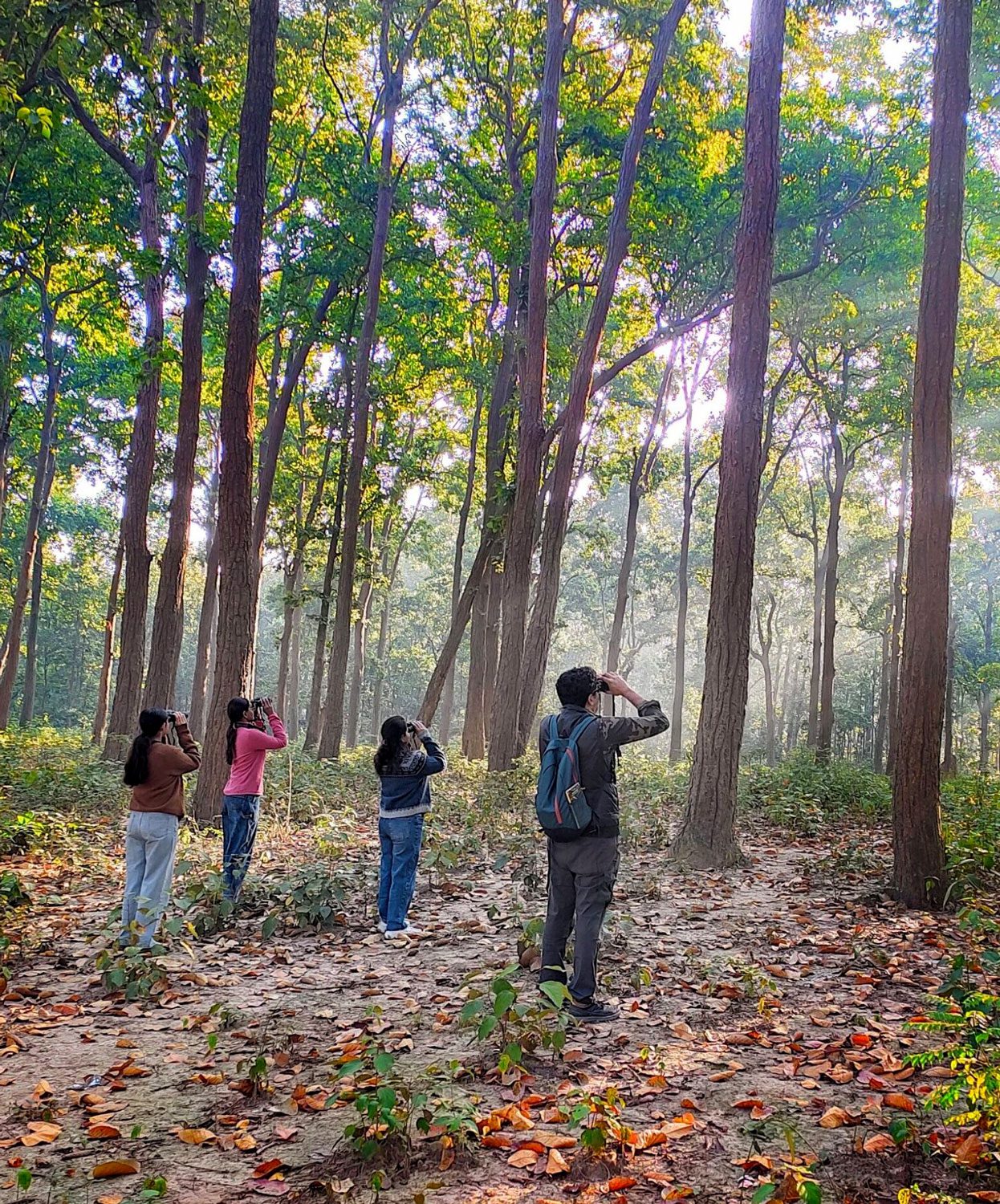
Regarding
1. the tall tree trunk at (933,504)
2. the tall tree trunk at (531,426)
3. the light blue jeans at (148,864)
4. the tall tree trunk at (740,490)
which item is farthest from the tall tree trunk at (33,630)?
the tall tree trunk at (933,504)

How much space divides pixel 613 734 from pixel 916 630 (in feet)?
13.3

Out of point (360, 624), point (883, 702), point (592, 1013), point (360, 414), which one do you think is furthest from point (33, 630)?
point (883, 702)

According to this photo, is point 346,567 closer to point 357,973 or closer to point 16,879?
point 16,879

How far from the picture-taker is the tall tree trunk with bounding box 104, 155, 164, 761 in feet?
47.2

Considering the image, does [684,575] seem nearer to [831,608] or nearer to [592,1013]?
[831,608]

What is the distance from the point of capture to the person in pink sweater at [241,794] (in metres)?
7.52

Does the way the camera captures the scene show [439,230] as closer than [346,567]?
No

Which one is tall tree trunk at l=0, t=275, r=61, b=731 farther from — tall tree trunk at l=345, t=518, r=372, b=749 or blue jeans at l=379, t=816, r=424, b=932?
blue jeans at l=379, t=816, r=424, b=932

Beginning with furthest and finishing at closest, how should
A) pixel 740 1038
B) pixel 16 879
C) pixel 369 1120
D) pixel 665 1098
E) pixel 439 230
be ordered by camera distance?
pixel 439 230
pixel 16 879
pixel 740 1038
pixel 665 1098
pixel 369 1120

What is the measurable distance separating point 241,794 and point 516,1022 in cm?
410

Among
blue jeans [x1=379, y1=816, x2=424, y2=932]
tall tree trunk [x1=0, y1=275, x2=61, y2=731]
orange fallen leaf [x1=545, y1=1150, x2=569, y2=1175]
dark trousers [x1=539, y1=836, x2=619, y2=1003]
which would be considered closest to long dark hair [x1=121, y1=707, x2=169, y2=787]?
blue jeans [x1=379, y1=816, x2=424, y2=932]

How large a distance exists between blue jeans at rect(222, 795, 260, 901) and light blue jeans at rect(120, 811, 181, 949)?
101 centimetres

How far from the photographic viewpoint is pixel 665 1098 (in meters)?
4.01

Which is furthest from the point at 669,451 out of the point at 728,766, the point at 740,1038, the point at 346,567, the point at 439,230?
the point at 740,1038
